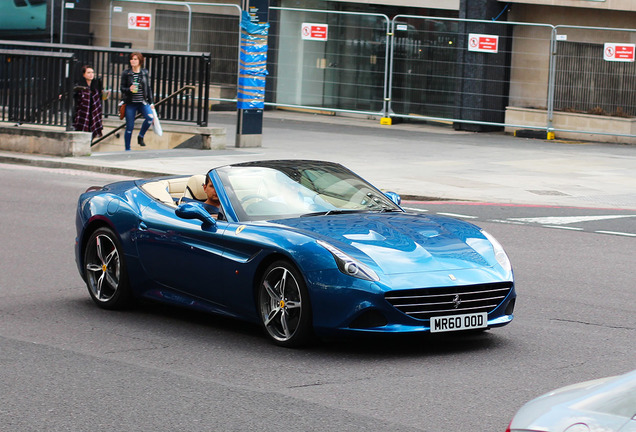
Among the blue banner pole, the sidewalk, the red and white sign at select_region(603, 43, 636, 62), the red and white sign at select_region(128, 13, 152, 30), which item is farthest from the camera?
the red and white sign at select_region(128, 13, 152, 30)

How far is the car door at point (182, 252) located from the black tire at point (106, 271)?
338 mm

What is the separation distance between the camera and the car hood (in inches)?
294

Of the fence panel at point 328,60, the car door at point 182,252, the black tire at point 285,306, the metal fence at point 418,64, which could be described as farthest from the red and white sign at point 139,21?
the black tire at point 285,306

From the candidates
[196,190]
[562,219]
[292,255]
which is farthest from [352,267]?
[562,219]

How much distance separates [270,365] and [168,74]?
57.7 ft

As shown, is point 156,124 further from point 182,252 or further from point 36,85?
point 182,252

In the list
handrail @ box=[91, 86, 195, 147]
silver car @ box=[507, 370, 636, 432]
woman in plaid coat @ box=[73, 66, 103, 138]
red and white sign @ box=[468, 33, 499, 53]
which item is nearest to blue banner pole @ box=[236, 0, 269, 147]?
handrail @ box=[91, 86, 195, 147]

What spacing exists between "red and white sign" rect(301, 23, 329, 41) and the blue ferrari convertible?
21.8m

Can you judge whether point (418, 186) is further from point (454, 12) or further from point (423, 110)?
point (454, 12)

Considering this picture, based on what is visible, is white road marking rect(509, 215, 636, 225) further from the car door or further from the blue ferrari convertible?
the car door

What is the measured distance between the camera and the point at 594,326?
27.9 ft

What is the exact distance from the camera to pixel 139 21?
111ft

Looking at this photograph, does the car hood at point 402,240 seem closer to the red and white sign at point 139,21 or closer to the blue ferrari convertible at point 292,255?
the blue ferrari convertible at point 292,255

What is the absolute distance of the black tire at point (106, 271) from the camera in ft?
29.7
